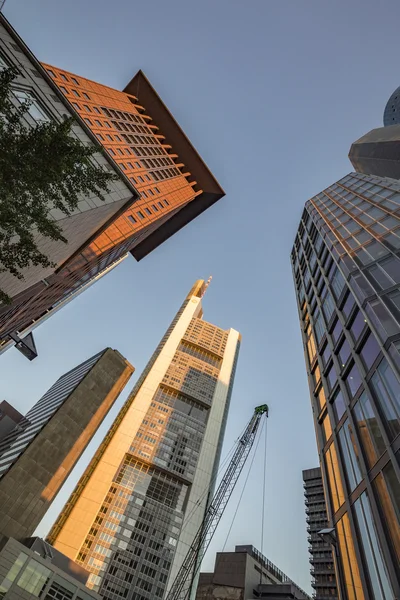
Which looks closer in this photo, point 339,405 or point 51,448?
point 339,405

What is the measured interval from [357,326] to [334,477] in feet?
33.0

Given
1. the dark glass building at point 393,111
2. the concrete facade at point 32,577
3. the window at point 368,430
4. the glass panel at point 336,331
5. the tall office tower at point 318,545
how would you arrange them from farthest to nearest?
1. the dark glass building at point 393,111
2. the tall office tower at point 318,545
3. the concrete facade at point 32,577
4. the glass panel at point 336,331
5. the window at point 368,430

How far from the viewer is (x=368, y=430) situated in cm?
1880

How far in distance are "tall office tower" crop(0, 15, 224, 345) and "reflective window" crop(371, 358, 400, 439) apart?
1813cm

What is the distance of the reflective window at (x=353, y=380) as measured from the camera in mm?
21797

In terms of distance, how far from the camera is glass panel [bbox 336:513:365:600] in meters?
16.8

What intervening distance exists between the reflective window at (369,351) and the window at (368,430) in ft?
6.21

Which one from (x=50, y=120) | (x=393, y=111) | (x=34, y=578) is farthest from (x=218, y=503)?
(x=393, y=111)

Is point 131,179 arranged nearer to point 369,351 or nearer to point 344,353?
point 344,353

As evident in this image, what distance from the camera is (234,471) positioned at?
80.2 metres

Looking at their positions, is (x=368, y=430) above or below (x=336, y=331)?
below

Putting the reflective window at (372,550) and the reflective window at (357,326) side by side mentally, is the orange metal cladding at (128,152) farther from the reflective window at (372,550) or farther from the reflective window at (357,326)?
the reflective window at (372,550)

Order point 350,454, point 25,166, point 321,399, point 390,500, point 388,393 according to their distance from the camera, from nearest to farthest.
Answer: point 25,166
point 390,500
point 388,393
point 350,454
point 321,399

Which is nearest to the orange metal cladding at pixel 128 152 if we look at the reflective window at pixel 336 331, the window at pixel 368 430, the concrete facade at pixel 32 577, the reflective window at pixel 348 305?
the reflective window at pixel 336 331
